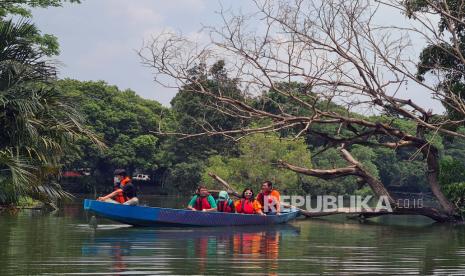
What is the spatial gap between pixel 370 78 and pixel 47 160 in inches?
324

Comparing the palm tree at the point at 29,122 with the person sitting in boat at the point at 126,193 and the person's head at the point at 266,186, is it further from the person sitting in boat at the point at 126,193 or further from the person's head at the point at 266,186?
the person's head at the point at 266,186

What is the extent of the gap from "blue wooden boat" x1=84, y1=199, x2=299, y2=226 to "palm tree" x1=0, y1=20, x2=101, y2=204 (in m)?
1.14

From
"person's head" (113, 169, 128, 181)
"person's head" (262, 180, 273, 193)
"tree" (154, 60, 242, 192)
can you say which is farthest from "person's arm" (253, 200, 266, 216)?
"tree" (154, 60, 242, 192)

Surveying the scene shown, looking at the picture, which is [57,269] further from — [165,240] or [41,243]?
[165,240]

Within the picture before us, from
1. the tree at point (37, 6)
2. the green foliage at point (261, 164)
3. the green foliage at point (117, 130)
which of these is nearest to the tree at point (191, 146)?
the green foliage at point (117, 130)

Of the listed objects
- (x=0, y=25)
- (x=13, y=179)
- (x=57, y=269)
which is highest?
(x=0, y=25)

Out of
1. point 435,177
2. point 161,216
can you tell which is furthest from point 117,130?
point 161,216

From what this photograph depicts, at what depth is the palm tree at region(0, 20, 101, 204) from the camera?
1923 cm

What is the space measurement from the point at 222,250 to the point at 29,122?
6283 millimetres

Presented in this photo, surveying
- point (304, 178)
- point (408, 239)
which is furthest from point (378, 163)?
point (408, 239)

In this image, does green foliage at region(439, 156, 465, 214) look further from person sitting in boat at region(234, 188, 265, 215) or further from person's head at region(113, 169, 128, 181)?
person's head at region(113, 169, 128, 181)

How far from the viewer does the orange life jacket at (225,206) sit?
2408cm

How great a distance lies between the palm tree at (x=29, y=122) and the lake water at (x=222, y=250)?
1211 millimetres

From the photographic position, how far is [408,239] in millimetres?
21453
